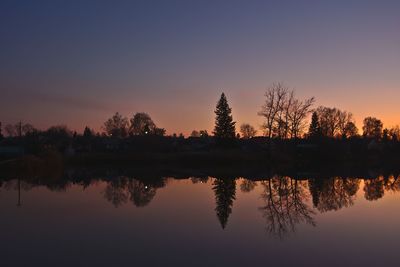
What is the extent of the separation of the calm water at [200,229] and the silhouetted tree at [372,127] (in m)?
93.0

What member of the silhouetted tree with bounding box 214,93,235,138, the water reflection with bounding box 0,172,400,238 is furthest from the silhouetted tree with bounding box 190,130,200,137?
the water reflection with bounding box 0,172,400,238

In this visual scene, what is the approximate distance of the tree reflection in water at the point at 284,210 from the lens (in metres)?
13.8

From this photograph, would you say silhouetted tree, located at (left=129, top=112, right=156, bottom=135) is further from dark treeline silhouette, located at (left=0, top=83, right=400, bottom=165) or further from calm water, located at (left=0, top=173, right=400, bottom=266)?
calm water, located at (left=0, top=173, right=400, bottom=266)

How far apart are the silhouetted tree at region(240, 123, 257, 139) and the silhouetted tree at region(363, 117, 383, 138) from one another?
30604 millimetres

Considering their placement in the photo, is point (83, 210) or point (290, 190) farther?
point (290, 190)

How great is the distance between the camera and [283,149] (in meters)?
63.4

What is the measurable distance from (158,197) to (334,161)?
1851 inches

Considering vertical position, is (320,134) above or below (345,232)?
above

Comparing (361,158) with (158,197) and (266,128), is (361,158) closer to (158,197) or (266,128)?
(266,128)

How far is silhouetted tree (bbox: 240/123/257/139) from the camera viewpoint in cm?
12319

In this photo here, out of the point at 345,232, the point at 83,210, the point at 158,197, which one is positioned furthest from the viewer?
the point at 158,197

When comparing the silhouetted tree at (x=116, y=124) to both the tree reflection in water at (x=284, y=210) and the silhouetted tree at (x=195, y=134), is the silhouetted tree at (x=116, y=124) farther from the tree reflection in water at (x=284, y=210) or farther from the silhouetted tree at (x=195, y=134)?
the tree reflection in water at (x=284, y=210)

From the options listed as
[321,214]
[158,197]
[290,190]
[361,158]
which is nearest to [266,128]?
[361,158]

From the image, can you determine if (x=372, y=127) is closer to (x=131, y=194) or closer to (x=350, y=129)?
(x=350, y=129)
